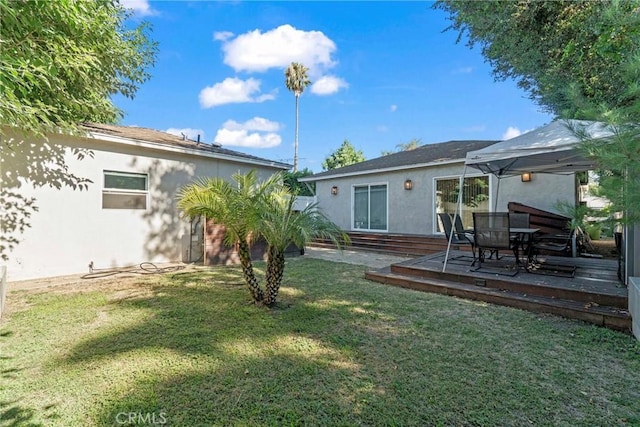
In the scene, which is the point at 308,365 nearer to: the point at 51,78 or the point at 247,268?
the point at 247,268

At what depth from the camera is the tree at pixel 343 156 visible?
87.9ft

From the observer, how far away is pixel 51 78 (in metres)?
4.89

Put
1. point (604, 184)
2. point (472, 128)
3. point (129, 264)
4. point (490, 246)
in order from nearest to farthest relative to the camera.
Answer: point (604, 184)
point (490, 246)
point (129, 264)
point (472, 128)

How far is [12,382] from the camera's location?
8.24ft

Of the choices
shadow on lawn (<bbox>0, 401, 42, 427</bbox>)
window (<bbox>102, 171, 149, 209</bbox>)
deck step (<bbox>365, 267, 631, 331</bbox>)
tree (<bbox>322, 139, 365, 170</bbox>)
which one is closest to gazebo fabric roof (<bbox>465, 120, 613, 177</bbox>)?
deck step (<bbox>365, 267, 631, 331</bbox>)

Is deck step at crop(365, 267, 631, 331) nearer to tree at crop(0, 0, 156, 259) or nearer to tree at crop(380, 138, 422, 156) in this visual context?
tree at crop(0, 0, 156, 259)

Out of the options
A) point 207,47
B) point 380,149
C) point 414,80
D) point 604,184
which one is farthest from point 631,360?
point 380,149

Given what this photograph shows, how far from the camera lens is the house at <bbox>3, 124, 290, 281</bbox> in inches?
247

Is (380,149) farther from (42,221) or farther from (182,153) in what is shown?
(42,221)

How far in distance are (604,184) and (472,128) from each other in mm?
19406

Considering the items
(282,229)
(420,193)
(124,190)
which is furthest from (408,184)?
(124,190)

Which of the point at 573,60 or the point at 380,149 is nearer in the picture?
the point at 573,60

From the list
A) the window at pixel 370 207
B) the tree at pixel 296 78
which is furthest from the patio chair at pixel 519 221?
the tree at pixel 296 78

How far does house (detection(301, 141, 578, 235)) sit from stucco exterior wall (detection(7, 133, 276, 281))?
4.36 metres
